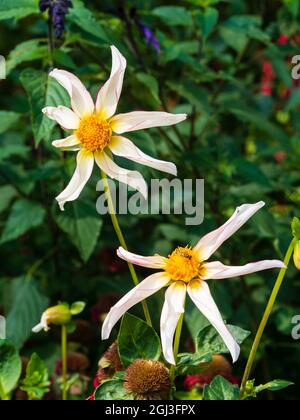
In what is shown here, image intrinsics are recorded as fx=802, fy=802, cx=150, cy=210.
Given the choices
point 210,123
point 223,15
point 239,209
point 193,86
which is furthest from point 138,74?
point 223,15

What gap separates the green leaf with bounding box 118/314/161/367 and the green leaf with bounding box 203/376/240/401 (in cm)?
7

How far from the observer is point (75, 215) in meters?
1.46

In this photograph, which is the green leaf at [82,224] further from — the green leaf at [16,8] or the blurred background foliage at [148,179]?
the green leaf at [16,8]

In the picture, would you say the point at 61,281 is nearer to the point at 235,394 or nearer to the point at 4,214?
the point at 4,214

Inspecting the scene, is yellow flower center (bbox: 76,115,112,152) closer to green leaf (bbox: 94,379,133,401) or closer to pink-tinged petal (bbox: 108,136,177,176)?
pink-tinged petal (bbox: 108,136,177,176)

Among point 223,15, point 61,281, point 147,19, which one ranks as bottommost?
point 61,281

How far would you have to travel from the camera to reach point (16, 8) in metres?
1.24

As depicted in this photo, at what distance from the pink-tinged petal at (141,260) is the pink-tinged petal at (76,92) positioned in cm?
19

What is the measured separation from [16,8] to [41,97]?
0.47ft

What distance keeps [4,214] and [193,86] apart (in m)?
0.63

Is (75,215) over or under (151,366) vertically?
over

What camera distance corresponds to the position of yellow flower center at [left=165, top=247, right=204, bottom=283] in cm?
85

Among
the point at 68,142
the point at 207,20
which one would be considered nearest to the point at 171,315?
the point at 68,142

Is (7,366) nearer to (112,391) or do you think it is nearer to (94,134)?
(112,391)
